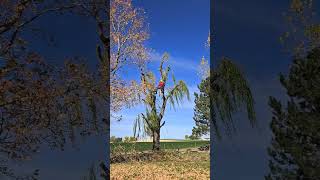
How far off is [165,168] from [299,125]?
3.21 metres

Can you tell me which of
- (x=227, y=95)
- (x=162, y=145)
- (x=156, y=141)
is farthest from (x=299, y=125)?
(x=162, y=145)

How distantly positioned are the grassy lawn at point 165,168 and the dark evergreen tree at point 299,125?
2.40 m

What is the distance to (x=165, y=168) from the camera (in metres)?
6.93

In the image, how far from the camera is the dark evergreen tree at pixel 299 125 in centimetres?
389

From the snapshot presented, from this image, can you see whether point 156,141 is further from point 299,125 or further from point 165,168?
point 299,125

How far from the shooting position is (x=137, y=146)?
7809mm

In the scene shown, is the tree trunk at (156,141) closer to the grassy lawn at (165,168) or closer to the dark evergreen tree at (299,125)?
the grassy lawn at (165,168)

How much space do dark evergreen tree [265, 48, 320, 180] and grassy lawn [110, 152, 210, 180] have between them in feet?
7.86

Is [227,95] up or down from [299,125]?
up

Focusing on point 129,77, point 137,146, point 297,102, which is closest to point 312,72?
point 297,102

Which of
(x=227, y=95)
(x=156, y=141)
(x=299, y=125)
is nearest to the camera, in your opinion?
(x=299, y=125)

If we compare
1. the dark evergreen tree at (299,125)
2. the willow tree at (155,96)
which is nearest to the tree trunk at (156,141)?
the willow tree at (155,96)

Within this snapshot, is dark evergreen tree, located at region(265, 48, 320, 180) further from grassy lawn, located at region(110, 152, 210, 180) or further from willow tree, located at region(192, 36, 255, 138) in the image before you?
grassy lawn, located at region(110, 152, 210, 180)

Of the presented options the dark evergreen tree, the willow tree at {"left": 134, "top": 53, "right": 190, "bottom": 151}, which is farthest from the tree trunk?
the dark evergreen tree
